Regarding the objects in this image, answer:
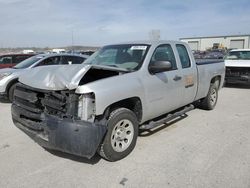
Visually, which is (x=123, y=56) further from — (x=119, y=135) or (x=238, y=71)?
(x=238, y=71)

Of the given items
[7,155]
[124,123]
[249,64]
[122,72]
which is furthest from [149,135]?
[249,64]

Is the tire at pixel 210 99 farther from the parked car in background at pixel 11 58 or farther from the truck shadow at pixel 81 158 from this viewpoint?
the parked car in background at pixel 11 58

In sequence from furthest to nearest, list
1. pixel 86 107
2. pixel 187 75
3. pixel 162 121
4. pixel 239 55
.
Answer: pixel 239 55 < pixel 187 75 < pixel 162 121 < pixel 86 107

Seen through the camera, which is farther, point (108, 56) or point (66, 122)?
point (108, 56)

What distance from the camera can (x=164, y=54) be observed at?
4.94 meters

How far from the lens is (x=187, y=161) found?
3854mm

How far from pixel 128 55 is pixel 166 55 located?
2.64ft

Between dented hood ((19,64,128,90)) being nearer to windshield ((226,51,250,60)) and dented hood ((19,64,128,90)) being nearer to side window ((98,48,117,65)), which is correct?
side window ((98,48,117,65))

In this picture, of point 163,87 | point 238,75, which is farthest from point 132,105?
point 238,75

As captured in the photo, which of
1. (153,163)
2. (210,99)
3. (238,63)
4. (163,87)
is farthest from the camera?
(238,63)

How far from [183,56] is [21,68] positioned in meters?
5.71

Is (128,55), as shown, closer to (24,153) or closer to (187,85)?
(187,85)

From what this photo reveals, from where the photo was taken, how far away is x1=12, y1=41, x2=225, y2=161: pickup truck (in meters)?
3.39

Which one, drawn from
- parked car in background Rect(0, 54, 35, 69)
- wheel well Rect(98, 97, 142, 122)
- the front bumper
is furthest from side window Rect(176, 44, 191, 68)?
parked car in background Rect(0, 54, 35, 69)
